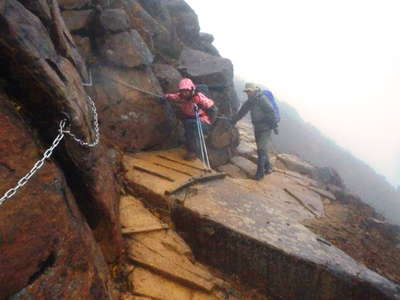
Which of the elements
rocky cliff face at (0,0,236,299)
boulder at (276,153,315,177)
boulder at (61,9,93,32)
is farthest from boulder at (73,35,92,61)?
boulder at (276,153,315,177)

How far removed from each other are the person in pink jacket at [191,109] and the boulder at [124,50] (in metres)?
1.34

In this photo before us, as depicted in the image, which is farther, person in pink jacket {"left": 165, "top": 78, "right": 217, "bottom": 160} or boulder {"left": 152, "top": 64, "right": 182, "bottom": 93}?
boulder {"left": 152, "top": 64, "right": 182, "bottom": 93}

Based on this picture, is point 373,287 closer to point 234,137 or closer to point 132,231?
point 132,231

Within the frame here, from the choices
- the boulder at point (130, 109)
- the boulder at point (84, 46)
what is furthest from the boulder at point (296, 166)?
the boulder at point (84, 46)

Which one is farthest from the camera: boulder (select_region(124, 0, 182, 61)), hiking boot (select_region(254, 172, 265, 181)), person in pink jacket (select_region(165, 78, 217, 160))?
hiking boot (select_region(254, 172, 265, 181))

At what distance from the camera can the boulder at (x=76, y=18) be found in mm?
7383

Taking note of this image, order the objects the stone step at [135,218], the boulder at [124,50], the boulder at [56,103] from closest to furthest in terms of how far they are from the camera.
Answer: the boulder at [56,103] → the stone step at [135,218] → the boulder at [124,50]

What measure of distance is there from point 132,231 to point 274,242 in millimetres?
2745

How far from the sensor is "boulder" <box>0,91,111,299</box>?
9.01 feet

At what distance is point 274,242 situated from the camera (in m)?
5.62

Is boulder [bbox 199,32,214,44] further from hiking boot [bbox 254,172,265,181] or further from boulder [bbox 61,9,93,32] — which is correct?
hiking boot [bbox 254,172,265,181]

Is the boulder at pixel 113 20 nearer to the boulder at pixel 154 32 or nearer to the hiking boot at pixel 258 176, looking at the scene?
the boulder at pixel 154 32

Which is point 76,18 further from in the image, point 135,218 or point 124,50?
point 135,218

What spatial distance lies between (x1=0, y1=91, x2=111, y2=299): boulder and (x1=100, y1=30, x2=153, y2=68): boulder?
5.36 metres
